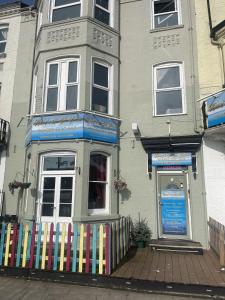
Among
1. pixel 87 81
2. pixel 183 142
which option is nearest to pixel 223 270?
pixel 183 142

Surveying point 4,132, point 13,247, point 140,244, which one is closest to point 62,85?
point 4,132

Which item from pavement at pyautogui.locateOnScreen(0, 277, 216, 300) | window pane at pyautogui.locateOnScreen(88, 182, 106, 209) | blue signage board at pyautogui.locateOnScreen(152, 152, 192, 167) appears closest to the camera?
pavement at pyautogui.locateOnScreen(0, 277, 216, 300)

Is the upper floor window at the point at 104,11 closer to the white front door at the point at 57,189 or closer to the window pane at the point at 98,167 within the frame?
the window pane at the point at 98,167

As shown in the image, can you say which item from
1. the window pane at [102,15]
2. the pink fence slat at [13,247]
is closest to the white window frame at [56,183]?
the pink fence slat at [13,247]

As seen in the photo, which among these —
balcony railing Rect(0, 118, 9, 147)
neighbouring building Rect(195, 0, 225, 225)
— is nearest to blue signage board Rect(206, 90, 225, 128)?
neighbouring building Rect(195, 0, 225, 225)

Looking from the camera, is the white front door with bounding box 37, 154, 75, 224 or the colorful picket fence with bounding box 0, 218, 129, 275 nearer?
the colorful picket fence with bounding box 0, 218, 129, 275

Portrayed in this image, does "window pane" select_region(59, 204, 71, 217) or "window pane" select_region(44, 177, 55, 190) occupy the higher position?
"window pane" select_region(44, 177, 55, 190)

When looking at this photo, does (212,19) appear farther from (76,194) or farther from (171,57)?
(76,194)

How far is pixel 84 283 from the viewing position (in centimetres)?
600

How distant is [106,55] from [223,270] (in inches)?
347

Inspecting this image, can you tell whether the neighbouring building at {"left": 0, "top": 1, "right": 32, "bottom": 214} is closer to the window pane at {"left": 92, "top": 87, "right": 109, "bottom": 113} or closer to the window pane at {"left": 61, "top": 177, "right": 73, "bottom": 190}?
the window pane at {"left": 61, "top": 177, "right": 73, "bottom": 190}

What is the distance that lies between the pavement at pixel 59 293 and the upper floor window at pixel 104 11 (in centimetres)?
1032

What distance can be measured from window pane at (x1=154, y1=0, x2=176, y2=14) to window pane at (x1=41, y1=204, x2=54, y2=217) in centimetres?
965

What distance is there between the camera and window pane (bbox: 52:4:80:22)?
11000 millimetres
